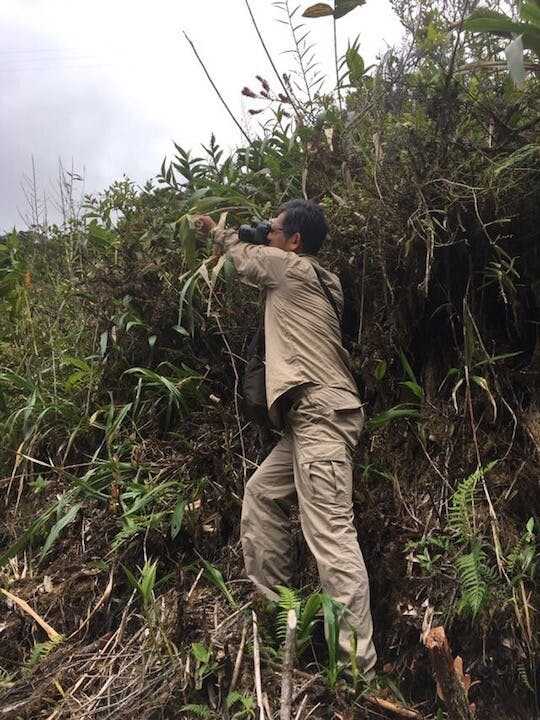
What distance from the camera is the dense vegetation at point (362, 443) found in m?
2.21

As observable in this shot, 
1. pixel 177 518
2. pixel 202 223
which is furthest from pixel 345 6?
pixel 177 518

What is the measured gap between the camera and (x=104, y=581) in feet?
9.05

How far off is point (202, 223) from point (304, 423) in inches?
46.2

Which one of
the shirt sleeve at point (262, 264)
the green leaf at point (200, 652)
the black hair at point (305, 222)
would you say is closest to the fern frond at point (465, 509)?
the green leaf at point (200, 652)

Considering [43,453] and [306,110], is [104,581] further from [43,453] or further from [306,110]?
[306,110]

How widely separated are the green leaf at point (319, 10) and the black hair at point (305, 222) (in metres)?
1.26

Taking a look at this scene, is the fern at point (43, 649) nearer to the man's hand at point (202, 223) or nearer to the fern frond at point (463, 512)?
the fern frond at point (463, 512)

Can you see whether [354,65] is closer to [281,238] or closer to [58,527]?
[281,238]

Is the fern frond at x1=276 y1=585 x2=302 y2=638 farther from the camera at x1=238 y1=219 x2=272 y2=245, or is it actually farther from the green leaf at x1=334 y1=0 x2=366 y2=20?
the green leaf at x1=334 y1=0 x2=366 y2=20

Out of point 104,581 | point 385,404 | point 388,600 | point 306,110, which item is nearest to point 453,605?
point 388,600

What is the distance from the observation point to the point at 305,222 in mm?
2748

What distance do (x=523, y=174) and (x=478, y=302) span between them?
577 mm

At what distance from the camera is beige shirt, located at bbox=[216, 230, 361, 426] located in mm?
2508

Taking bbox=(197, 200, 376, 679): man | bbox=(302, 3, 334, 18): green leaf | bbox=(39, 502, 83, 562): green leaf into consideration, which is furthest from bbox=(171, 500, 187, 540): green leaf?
bbox=(302, 3, 334, 18): green leaf
